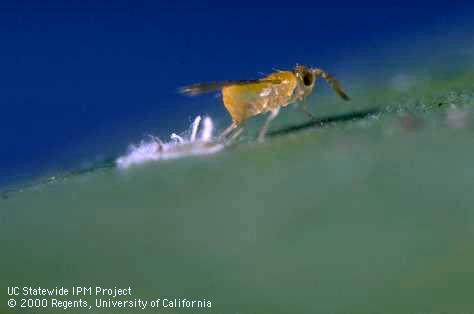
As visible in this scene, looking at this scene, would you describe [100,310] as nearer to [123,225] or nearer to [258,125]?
[123,225]

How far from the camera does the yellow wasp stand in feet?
18.7

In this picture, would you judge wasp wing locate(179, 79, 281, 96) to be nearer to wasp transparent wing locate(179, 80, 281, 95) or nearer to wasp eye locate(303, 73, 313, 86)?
wasp transparent wing locate(179, 80, 281, 95)

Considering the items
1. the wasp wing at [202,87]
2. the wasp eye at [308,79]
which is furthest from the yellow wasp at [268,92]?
the wasp wing at [202,87]

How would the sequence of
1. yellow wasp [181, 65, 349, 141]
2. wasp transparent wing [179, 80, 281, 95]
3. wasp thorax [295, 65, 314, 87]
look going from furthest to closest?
wasp thorax [295, 65, 314, 87] → yellow wasp [181, 65, 349, 141] → wasp transparent wing [179, 80, 281, 95]

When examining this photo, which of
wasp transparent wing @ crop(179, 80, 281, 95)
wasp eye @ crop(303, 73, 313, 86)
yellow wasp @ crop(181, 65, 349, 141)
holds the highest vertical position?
wasp eye @ crop(303, 73, 313, 86)

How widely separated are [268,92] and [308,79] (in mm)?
374

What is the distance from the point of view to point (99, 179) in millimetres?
3861

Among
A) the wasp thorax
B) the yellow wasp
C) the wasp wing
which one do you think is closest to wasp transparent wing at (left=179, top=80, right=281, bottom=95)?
the wasp wing

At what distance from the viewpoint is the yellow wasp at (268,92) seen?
5688 millimetres

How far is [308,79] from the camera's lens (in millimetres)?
5988

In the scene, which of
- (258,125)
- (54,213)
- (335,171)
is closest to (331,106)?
(258,125)

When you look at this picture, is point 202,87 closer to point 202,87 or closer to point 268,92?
point 202,87

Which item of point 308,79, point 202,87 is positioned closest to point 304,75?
point 308,79

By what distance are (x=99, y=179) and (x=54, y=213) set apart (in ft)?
1.03
